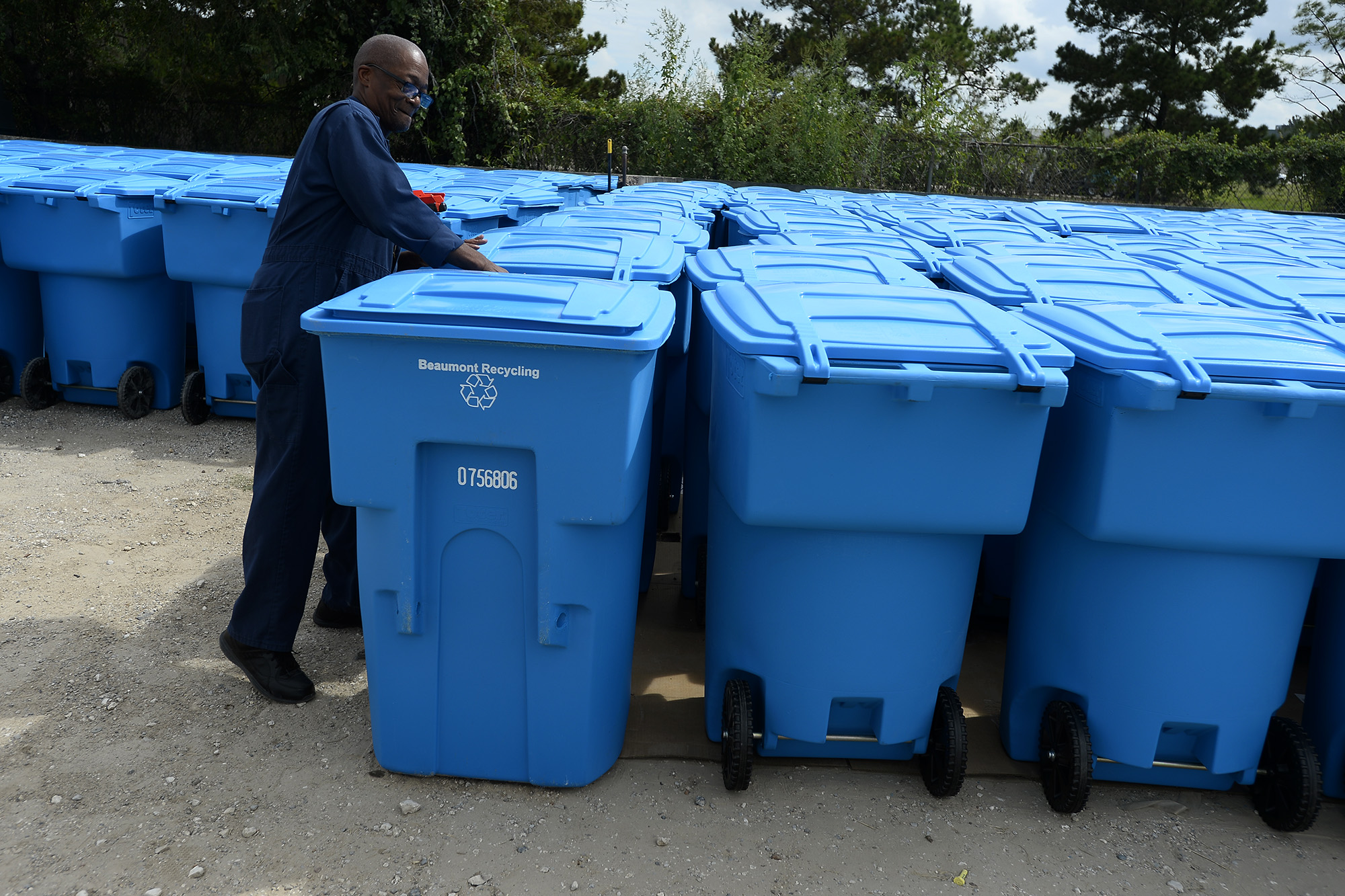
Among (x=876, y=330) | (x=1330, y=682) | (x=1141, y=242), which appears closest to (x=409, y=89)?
(x=876, y=330)

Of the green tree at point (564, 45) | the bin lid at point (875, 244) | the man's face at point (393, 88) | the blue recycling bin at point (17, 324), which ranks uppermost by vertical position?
the green tree at point (564, 45)

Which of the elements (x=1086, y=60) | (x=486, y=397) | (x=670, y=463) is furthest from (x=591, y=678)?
(x=1086, y=60)

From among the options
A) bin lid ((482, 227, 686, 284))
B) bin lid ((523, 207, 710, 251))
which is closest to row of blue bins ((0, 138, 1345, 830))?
bin lid ((482, 227, 686, 284))

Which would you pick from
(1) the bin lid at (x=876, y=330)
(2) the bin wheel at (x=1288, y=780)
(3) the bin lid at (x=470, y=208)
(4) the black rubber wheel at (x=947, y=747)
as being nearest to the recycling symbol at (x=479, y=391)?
(1) the bin lid at (x=876, y=330)

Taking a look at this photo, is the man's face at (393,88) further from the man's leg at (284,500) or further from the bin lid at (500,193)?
the bin lid at (500,193)

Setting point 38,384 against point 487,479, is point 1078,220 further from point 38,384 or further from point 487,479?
point 38,384

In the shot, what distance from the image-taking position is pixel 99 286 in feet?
17.3

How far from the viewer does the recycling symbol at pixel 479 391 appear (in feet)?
7.04

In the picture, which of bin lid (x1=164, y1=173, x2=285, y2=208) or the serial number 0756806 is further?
bin lid (x1=164, y1=173, x2=285, y2=208)

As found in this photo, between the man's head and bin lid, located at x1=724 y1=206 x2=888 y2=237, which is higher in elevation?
the man's head

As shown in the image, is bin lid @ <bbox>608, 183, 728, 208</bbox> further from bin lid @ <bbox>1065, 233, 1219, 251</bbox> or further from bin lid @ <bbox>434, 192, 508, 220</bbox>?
bin lid @ <bbox>1065, 233, 1219, 251</bbox>

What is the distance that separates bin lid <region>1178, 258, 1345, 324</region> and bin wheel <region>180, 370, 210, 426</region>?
524 cm

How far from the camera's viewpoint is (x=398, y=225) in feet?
8.86

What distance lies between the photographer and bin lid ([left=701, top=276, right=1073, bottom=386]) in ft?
7.07
